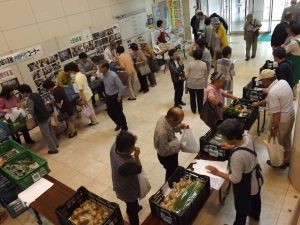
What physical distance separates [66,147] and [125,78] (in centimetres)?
246

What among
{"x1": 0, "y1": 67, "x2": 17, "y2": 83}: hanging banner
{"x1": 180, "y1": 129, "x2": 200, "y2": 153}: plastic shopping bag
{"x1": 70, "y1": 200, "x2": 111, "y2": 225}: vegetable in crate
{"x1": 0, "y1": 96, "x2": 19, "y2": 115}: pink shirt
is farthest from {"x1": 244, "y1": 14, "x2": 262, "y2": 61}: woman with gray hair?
{"x1": 70, "y1": 200, "x2": 111, "y2": 225}: vegetable in crate

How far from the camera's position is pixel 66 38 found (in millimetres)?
7137

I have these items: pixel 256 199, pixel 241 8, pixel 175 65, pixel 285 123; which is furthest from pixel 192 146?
pixel 241 8

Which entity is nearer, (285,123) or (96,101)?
Result: (285,123)

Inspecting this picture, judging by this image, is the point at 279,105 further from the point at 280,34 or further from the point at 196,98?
the point at 280,34

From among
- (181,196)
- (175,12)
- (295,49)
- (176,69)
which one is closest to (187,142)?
(181,196)

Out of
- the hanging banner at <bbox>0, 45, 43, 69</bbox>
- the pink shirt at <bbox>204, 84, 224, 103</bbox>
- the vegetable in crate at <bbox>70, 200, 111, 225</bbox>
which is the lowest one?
the vegetable in crate at <bbox>70, 200, 111, 225</bbox>

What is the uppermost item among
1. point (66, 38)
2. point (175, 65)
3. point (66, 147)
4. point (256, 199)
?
point (66, 38)

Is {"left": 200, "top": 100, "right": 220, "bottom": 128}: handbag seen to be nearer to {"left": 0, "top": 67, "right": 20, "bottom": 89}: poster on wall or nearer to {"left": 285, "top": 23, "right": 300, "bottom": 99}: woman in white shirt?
{"left": 285, "top": 23, "right": 300, "bottom": 99}: woman in white shirt

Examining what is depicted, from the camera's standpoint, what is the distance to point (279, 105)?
3.51 m

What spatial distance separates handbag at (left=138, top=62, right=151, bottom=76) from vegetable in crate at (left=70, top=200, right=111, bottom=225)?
16.7ft

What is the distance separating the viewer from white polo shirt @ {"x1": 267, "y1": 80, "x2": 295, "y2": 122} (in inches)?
136

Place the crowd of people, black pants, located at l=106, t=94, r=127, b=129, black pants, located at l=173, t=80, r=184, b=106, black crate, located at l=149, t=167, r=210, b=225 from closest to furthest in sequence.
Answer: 1. black crate, located at l=149, t=167, r=210, b=225
2. the crowd of people
3. black pants, located at l=106, t=94, r=127, b=129
4. black pants, located at l=173, t=80, r=184, b=106

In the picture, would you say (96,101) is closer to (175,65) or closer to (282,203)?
(175,65)
